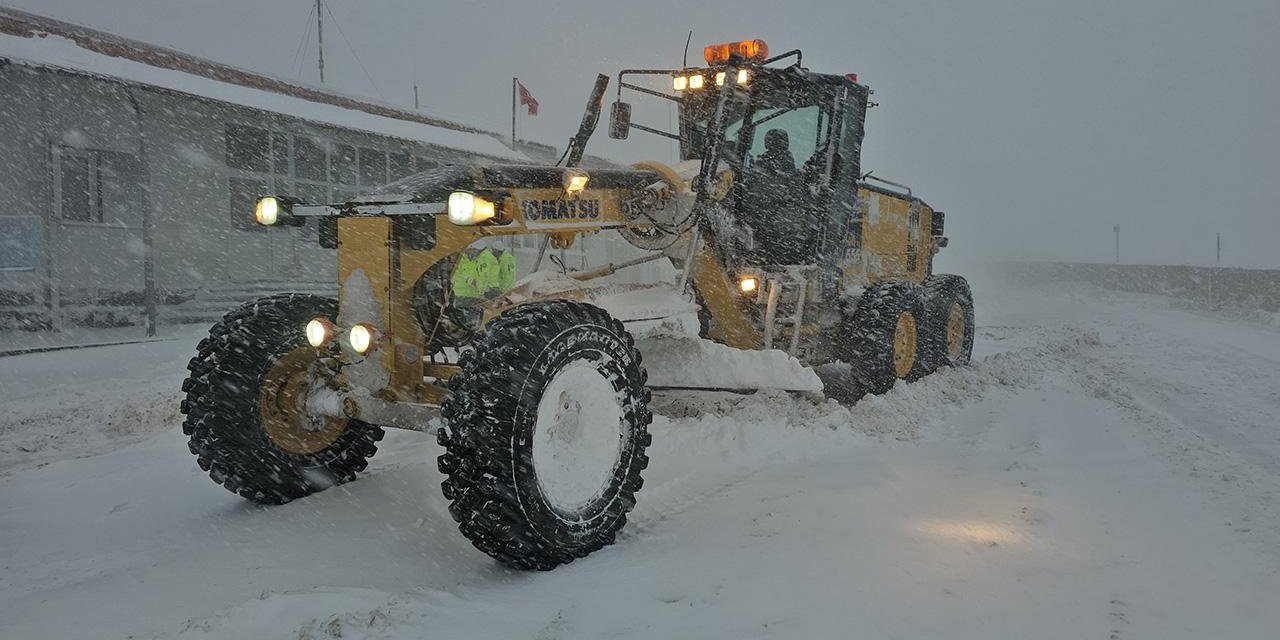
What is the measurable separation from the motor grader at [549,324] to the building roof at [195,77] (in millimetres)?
9933

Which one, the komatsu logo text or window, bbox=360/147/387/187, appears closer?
the komatsu logo text

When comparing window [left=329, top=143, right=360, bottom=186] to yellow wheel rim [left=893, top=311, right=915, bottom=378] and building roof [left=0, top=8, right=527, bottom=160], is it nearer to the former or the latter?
building roof [left=0, top=8, right=527, bottom=160]

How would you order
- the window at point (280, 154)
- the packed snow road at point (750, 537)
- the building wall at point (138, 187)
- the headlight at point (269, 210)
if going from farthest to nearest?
the window at point (280, 154)
the building wall at point (138, 187)
the headlight at point (269, 210)
the packed snow road at point (750, 537)

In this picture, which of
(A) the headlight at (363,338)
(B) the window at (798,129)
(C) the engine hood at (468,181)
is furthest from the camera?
(B) the window at (798,129)

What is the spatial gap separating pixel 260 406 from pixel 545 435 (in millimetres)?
1599

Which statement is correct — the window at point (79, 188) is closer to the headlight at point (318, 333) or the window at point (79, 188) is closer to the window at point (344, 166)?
the window at point (344, 166)

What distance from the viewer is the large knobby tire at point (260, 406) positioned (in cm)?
377

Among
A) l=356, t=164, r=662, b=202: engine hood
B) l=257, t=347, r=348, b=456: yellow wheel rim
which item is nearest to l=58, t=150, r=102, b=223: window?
l=257, t=347, r=348, b=456: yellow wheel rim

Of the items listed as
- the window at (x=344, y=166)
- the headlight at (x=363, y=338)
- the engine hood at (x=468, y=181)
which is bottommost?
the headlight at (x=363, y=338)

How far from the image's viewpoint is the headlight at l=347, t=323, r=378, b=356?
3.61 meters

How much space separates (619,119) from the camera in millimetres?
5758

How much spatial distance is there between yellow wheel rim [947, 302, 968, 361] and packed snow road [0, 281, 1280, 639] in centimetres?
247

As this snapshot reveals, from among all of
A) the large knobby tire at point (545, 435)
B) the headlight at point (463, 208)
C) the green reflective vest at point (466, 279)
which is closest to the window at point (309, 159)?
the green reflective vest at point (466, 279)

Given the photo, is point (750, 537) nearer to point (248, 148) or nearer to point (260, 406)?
point (260, 406)
